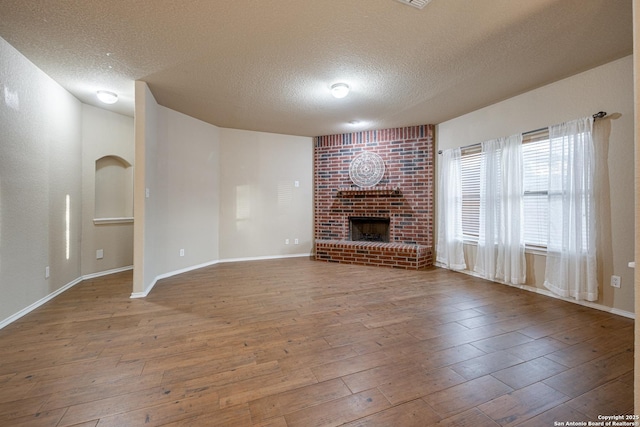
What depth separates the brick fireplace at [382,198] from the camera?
4.67 metres

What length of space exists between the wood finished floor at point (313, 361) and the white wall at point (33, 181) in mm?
391

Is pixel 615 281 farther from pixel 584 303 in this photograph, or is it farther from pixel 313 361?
pixel 313 361

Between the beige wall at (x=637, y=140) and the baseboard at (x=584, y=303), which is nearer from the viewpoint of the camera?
the beige wall at (x=637, y=140)

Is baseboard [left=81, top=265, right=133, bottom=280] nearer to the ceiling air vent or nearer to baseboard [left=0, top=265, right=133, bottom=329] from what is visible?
baseboard [left=0, top=265, right=133, bottom=329]

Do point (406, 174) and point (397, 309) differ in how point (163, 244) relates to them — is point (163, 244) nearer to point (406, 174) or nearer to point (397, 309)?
point (397, 309)

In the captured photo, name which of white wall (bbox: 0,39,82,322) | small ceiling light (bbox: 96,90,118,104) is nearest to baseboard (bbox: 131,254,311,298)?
white wall (bbox: 0,39,82,322)

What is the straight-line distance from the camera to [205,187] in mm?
4621

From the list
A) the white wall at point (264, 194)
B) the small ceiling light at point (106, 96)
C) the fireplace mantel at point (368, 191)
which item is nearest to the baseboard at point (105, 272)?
the white wall at point (264, 194)

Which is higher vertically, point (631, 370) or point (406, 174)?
point (406, 174)

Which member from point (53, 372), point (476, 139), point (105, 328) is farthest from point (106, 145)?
point (476, 139)

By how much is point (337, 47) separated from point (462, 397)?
9.02 ft

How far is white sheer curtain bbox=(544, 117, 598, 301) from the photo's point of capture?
2.70 metres

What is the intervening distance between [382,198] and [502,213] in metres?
1.98

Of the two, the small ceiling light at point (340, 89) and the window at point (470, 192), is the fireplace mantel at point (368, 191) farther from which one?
the small ceiling light at point (340, 89)
